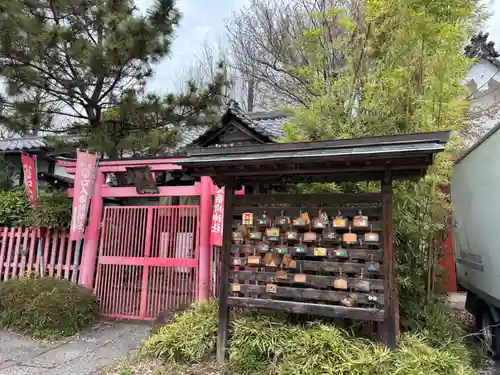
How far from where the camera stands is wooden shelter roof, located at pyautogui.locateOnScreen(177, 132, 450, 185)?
376cm

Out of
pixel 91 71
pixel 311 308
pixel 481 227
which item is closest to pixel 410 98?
pixel 481 227

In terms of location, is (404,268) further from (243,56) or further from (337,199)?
(243,56)

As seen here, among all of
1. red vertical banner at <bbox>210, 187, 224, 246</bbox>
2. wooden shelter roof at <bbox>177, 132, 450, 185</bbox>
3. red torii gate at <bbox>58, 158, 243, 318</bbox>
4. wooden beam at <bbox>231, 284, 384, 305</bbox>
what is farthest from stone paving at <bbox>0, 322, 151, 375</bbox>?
wooden shelter roof at <bbox>177, 132, 450, 185</bbox>

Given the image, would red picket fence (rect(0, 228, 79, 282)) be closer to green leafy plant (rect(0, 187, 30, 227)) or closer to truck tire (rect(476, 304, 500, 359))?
green leafy plant (rect(0, 187, 30, 227))

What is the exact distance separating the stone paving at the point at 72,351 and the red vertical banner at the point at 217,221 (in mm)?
1926

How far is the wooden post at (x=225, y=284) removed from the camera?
15.5 ft

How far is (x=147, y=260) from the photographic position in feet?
23.2

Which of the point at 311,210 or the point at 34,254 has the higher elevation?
the point at 311,210

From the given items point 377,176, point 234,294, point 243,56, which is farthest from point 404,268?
point 243,56

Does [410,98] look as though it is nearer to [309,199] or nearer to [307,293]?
[309,199]

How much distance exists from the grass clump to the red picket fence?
3.39m

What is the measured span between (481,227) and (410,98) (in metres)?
2.08

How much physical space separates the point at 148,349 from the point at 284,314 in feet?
5.93

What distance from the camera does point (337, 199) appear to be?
4434mm
